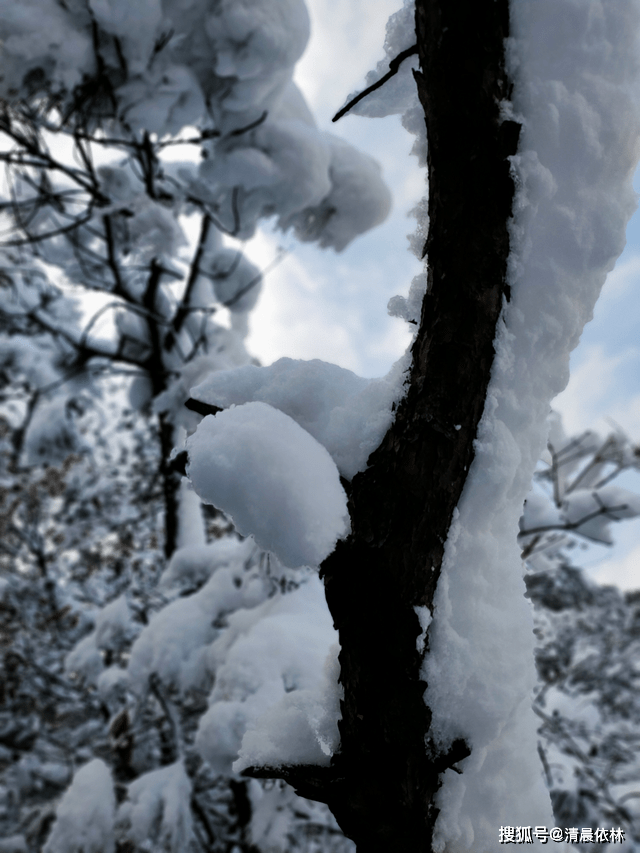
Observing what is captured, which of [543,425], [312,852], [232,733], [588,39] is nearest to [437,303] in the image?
[543,425]

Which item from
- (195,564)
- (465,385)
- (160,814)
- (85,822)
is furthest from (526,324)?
(85,822)

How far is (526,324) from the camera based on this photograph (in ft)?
2.30

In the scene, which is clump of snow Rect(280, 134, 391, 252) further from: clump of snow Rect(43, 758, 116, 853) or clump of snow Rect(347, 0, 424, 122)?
clump of snow Rect(43, 758, 116, 853)

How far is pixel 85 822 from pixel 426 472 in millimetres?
2927

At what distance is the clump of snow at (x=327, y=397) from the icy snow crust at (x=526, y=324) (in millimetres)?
160

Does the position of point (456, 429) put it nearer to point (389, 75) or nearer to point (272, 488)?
point (272, 488)

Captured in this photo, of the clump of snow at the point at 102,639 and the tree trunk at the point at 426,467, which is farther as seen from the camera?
the clump of snow at the point at 102,639

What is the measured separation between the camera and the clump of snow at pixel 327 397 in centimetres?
69

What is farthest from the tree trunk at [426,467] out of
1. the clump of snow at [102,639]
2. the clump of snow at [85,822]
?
the clump of snow at [102,639]

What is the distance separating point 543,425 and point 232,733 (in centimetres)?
163

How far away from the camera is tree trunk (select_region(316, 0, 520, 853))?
636 millimetres

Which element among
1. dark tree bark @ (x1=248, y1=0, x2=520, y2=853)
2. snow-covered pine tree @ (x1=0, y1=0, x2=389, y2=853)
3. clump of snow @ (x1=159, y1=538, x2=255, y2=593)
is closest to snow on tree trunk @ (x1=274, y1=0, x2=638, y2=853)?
dark tree bark @ (x1=248, y1=0, x2=520, y2=853)

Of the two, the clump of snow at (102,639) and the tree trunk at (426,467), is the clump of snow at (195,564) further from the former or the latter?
the tree trunk at (426,467)

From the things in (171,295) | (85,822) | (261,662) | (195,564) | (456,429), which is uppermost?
(171,295)
